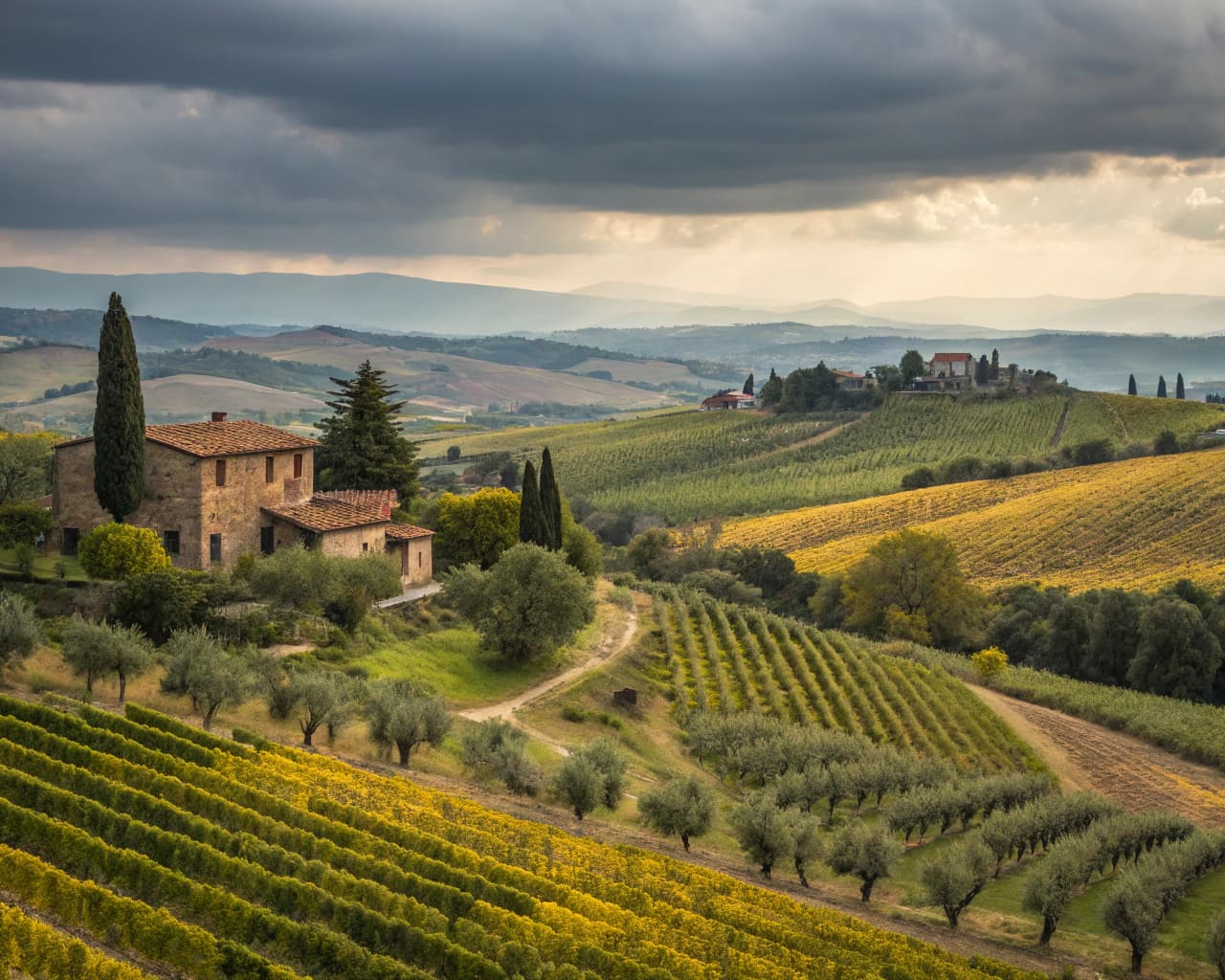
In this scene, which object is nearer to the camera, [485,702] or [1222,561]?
[485,702]

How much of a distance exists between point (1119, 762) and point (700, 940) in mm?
31363

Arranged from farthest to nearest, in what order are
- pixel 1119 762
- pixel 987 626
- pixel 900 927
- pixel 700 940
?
pixel 987 626
pixel 1119 762
pixel 900 927
pixel 700 940

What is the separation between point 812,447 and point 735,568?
184 feet

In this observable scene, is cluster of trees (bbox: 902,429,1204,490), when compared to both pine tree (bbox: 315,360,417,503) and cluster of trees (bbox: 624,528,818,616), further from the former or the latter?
pine tree (bbox: 315,360,417,503)

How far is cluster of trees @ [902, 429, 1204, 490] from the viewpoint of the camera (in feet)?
345

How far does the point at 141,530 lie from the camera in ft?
125

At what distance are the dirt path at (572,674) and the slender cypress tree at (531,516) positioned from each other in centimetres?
474

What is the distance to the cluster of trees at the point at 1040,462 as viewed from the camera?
10506 cm

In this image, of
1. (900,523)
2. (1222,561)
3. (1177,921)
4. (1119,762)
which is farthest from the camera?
(900,523)

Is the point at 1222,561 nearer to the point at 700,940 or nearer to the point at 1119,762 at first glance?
the point at 1119,762

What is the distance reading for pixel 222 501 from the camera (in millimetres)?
41969

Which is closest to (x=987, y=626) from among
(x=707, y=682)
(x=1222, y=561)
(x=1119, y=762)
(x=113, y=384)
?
(x=1222, y=561)

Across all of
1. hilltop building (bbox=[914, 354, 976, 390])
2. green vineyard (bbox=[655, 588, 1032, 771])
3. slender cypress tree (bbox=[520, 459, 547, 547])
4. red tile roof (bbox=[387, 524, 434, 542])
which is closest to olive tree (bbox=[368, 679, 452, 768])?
green vineyard (bbox=[655, 588, 1032, 771])

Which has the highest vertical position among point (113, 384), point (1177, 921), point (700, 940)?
point (113, 384)
